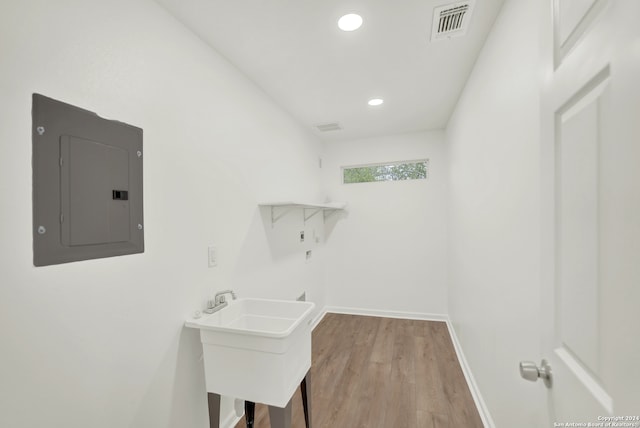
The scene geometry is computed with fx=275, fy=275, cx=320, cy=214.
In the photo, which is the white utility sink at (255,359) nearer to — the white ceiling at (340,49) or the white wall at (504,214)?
the white wall at (504,214)

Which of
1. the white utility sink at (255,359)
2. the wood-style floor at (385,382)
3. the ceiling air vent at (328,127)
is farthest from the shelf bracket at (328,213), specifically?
the white utility sink at (255,359)

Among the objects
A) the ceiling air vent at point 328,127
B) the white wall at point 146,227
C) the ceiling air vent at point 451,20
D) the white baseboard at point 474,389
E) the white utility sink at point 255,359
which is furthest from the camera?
the ceiling air vent at point 328,127

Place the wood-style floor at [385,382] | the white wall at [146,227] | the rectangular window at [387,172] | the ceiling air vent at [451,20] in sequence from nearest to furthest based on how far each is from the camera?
the white wall at [146,227] < the ceiling air vent at [451,20] < the wood-style floor at [385,382] < the rectangular window at [387,172]

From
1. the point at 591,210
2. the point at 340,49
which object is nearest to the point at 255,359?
the point at 591,210

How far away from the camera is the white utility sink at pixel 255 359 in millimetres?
1348

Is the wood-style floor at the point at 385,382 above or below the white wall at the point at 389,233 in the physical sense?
below

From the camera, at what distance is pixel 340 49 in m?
1.87

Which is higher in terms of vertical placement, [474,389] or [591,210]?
[591,210]

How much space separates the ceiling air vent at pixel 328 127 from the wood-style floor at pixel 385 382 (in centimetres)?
257

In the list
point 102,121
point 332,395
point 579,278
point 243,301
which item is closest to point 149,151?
point 102,121

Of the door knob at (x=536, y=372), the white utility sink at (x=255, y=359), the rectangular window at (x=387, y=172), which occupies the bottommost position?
the white utility sink at (x=255, y=359)

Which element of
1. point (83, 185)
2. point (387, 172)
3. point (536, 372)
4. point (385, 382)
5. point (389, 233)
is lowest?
point (385, 382)

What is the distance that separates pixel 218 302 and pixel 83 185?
1008mm

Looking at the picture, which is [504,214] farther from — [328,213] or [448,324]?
[328,213]
